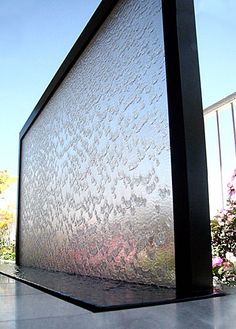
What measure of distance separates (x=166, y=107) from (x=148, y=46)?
1.83ft

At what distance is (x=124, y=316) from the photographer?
1.24 meters

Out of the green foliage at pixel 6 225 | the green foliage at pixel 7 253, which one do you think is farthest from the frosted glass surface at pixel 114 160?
the green foliage at pixel 6 225

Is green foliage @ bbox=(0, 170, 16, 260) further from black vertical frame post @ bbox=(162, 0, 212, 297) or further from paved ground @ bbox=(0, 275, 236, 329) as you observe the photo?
paved ground @ bbox=(0, 275, 236, 329)

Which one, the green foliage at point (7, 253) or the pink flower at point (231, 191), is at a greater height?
the pink flower at point (231, 191)

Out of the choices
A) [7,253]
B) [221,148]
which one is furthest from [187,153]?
[7,253]

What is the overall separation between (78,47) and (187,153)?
2308 mm

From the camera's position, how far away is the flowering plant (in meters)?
2.48

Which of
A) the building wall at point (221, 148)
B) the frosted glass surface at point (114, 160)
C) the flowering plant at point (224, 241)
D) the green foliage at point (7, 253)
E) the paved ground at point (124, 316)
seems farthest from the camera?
the green foliage at point (7, 253)

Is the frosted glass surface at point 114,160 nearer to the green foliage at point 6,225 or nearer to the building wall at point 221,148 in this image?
the building wall at point 221,148

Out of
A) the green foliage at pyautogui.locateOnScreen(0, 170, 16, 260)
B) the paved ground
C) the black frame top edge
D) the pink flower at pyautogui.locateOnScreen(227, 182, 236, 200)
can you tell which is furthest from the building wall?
the green foliage at pyautogui.locateOnScreen(0, 170, 16, 260)

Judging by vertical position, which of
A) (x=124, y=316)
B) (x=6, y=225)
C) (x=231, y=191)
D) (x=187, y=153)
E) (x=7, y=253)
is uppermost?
(x=187, y=153)

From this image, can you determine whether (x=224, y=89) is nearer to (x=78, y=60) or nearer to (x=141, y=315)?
(x=78, y=60)

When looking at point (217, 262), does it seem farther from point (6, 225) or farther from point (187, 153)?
point (6, 225)

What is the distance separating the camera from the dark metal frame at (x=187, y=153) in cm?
176
